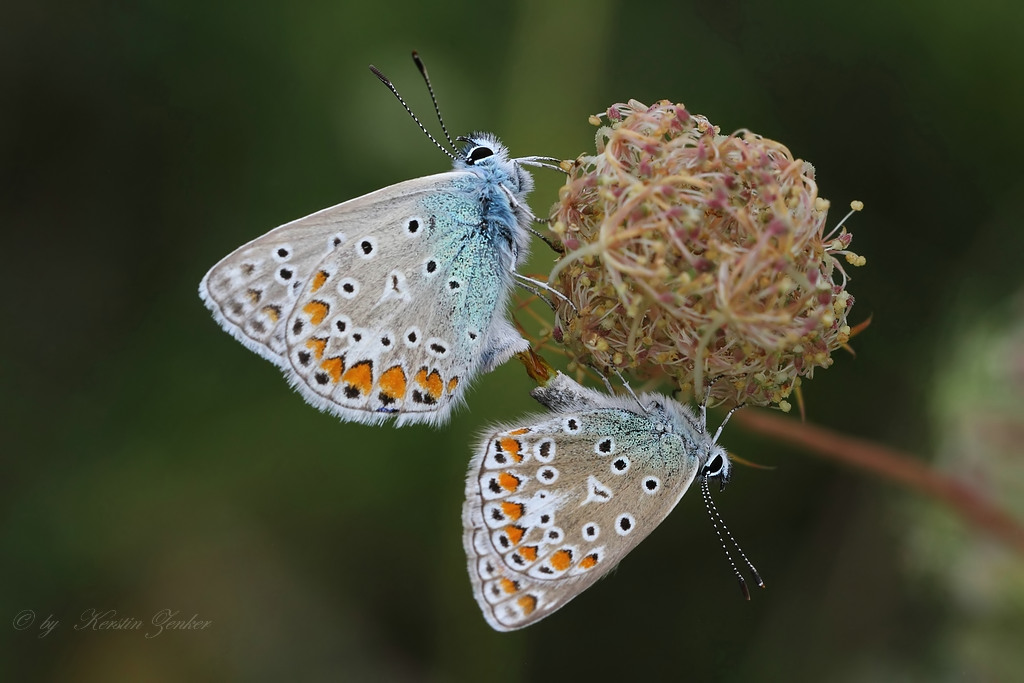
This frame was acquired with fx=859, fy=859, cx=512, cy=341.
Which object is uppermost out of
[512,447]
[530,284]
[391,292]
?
[530,284]

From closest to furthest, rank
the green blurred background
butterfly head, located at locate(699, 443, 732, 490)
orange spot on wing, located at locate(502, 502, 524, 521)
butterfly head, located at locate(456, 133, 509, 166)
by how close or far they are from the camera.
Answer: orange spot on wing, located at locate(502, 502, 524, 521) < butterfly head, located at locate(699, 443, 732, 490) < butterfly head, located at locate(456, 133, 509, 166) < the green blurred background

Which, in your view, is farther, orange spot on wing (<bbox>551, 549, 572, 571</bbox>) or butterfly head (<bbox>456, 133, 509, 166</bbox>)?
butterfly head (<bbox>456, 133, 509, 166</bbox>)

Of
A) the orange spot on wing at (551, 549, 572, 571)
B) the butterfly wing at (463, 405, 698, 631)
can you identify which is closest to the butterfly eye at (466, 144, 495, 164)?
the butterfly wing at (463, 405, 698, 631)

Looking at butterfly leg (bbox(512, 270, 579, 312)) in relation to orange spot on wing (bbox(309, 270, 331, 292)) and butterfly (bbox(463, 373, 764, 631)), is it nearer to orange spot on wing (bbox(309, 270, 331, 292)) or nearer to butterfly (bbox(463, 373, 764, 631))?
butterfly (bbox(463, 373, 764, 631))

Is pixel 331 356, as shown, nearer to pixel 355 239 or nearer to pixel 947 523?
pixel 355 239

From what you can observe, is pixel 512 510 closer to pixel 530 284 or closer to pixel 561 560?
pixel 561 560

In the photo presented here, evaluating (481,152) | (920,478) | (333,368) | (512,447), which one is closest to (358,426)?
(333,368)

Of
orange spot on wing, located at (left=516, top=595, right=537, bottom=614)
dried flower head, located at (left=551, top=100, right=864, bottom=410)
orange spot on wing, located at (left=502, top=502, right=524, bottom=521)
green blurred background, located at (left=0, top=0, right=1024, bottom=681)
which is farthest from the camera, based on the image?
green blurred background, located at (left=0, top=0, right=1024, bottom=681)

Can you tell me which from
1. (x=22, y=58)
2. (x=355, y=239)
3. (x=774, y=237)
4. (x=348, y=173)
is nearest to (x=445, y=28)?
(x=348, y=173)
